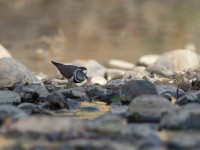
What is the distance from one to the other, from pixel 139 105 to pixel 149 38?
17.5 metres

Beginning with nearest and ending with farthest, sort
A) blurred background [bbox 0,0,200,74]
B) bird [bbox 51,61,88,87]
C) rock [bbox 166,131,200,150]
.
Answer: rock [bbox 166,131,200,150]
bird [bbox 51,61,88,87]
blurred background [bbox 0,0,200,74]

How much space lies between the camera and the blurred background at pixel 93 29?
2225cm

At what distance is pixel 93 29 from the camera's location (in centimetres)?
2653

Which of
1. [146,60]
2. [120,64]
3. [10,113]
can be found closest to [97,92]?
[10,113]

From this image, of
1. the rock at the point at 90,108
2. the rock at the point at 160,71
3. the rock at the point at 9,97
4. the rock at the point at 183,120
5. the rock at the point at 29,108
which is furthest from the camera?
the rock at the point at 160,71

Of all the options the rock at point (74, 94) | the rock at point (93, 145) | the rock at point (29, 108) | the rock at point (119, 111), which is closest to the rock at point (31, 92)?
the rock at point (74, 94)

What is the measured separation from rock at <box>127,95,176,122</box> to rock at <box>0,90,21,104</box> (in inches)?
75.0

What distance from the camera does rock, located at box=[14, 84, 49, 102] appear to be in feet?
27.8

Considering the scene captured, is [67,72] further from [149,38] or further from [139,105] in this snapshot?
[149,38]

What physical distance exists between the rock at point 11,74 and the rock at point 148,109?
307cm

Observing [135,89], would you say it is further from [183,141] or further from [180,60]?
[180,60]

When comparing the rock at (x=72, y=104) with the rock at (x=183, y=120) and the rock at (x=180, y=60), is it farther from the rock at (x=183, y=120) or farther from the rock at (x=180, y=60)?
the rock at (x=180, y=60)

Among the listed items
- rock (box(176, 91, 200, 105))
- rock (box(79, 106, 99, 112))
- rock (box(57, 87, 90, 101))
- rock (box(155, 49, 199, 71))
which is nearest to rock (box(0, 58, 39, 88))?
rock (box(57, 87, 90, 101))

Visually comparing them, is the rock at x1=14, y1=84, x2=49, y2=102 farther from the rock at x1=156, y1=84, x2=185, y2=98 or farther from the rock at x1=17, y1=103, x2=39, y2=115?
the rock at x1=156, y1=84, x2=185, y2=98
